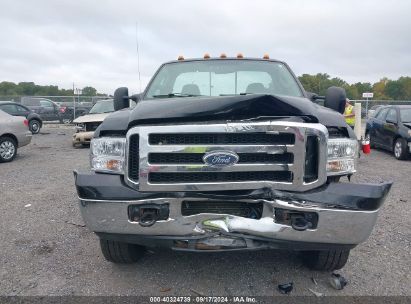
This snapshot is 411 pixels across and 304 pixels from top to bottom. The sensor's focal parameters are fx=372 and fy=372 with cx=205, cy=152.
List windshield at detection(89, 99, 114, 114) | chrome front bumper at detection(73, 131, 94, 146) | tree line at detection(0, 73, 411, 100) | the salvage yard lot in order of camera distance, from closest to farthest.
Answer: the salvage yard lot, chrome front bumper at detection(73, 131, 94, 146), windshield at detection(89, 99, 114, 114), tree line at detection(0, 73, 411, 100)

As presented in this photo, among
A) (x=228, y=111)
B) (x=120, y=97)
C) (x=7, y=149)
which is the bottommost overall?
(x=7, y=149)

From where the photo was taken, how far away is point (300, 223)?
2625 mm

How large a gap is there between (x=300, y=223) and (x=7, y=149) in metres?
9.43

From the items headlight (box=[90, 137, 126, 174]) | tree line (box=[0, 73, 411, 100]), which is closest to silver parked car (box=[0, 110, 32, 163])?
headlight (box=[90, 137, 126, 174])

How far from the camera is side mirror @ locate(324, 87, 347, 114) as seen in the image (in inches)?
145

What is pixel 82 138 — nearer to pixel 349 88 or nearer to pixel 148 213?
pixel 148 213

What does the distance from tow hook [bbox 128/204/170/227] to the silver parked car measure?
27.9 feet

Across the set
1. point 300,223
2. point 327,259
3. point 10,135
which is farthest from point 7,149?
point 300,223

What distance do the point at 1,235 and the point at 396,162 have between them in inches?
369

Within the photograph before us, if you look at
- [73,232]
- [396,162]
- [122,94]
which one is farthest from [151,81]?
[396,162]

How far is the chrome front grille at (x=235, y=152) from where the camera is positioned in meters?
2.60

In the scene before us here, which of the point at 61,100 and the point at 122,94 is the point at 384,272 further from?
the point at 61,100

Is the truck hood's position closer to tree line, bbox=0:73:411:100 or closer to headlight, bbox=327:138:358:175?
headlight, bbox=327:138:358:175

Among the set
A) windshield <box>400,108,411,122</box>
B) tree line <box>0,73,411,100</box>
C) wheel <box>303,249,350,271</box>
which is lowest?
wheel <box>303,249,350,271</box>
